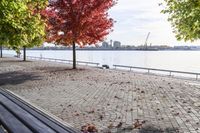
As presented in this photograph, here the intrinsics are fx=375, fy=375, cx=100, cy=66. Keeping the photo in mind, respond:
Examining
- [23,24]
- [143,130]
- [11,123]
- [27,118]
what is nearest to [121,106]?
[143,130]

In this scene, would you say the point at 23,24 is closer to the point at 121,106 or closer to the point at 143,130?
the point at 121,106

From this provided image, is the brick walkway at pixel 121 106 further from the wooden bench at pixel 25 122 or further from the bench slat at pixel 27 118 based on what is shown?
the wooden bench at pixel 25 122

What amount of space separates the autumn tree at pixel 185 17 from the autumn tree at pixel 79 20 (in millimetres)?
15621

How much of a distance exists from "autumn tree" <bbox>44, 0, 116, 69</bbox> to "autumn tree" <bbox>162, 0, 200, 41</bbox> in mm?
15621

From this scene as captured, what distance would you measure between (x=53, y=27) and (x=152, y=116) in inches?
875

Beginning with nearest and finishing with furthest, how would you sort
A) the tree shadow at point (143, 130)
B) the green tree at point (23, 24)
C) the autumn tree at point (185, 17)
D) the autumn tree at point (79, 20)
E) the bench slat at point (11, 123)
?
the bench slat at point (11, 123) < the tree shadow at point (143, 130) < the autumn tree at point (185, 17) < the green tree at point (23, 24) < the autumn tree at point (79, 20)

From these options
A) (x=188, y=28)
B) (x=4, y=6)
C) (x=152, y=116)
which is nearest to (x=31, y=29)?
(x=4, y=6)

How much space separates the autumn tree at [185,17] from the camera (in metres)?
12.9

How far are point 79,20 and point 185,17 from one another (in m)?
18.1

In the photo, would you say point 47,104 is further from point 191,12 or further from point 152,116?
point 191,12

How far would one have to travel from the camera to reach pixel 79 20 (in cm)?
3138

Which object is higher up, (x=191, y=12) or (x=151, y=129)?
(x=191, y=12)

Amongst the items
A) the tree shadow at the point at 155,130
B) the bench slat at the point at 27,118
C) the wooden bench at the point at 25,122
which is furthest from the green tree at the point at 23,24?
the wooden bench at the point at 25,122

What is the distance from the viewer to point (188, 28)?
14211 millimetres
